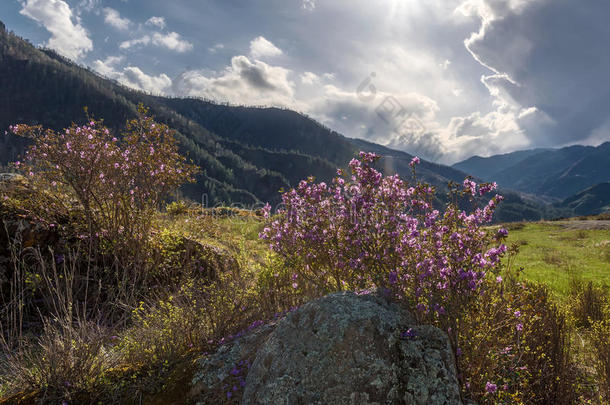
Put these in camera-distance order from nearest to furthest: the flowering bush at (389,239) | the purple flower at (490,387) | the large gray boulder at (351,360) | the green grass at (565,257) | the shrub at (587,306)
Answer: the large gray boulder at (351,360) → the purple flower at (490,387) → the flowering bush at (389,239) → the shrub at (587,306) → the green grass at (565,257)

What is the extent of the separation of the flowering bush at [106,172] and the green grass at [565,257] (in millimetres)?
9524

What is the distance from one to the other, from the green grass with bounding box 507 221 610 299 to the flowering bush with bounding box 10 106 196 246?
31.2 ft

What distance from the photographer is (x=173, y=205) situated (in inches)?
512

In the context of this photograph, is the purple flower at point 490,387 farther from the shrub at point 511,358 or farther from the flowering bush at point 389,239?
the flowering bush at point 389,239

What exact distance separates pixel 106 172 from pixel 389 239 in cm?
662

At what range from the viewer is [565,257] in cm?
1639

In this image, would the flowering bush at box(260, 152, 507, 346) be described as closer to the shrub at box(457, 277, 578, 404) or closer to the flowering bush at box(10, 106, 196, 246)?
the shrub at box(457, 277, 578, 404)

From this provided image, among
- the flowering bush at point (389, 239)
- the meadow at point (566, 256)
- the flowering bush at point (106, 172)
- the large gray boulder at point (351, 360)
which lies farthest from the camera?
the meadow at point (566, 256)

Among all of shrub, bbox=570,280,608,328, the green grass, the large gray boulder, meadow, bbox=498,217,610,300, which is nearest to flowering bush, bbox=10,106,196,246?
the large gray boulder

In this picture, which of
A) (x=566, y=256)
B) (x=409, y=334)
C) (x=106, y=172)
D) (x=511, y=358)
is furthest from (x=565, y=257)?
(x=106, y=172)

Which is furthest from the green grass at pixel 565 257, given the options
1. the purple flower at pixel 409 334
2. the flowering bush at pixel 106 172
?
the flowering bush at pixel 106 172

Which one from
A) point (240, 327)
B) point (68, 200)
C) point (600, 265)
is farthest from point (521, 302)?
point (600, 265)

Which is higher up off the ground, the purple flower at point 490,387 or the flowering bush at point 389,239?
the flowering bush at point 389,239

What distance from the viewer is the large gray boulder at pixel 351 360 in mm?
2490
